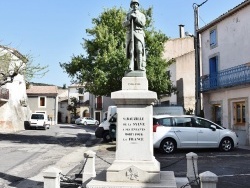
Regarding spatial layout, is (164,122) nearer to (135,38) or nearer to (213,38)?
(135,38)

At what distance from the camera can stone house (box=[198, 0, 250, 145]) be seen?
19.2m

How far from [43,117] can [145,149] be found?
31.2 meters

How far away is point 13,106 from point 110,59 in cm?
2016

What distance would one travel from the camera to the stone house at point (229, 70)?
19.2 meters

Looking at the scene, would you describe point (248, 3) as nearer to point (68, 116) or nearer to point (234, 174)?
point (234, 174)

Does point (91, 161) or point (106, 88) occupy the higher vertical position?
point (106, 88)

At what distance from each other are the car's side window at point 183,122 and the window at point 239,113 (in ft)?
16.2

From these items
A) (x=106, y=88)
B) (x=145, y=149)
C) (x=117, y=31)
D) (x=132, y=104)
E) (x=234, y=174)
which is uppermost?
(x=117, y=31)

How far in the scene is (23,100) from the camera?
41281 mm

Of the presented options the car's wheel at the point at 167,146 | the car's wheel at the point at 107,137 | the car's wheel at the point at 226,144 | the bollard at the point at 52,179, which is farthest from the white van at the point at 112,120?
the bollard at the point at 52,179

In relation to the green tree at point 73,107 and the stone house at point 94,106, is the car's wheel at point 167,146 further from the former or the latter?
the green tree at point 73,107

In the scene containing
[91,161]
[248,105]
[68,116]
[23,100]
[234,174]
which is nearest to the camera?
[91,161]

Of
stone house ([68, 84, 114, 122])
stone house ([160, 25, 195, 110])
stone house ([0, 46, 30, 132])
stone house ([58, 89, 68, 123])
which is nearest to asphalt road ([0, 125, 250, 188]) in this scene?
stone house ([160, 25, 195, 110])

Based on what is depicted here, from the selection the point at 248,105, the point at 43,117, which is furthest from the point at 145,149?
the point at 43,117
